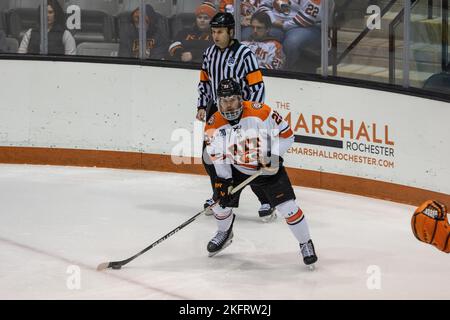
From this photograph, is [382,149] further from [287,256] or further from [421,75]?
[287,256]

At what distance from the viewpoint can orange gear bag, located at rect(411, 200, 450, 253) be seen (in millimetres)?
5277

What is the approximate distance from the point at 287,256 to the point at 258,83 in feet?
4.07

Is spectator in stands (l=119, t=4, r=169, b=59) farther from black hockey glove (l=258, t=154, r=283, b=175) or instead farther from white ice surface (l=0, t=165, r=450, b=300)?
black hockey glove (l=258, t=154, r=283, b=175)

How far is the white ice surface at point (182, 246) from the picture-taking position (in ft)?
19.0

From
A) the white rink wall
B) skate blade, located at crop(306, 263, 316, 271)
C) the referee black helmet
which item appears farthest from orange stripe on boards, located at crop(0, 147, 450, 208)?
skate blade, located at crop(306, 263, 316, 271)

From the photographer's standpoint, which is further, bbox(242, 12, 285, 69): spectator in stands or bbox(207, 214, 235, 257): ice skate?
bbox(242, 12, 285, 69): spectator in stands

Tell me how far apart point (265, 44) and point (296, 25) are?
303 millimetres

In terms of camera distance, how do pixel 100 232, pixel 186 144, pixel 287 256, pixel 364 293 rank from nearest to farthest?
pixel 364 293, pixel 287 256, pixel 100 232, pixel 186 144

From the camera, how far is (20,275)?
19.8 feet

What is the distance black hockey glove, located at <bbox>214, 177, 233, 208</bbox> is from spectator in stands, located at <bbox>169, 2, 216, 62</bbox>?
279 cm

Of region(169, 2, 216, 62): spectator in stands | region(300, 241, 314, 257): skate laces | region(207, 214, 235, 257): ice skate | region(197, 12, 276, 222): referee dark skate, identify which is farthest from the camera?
region(169, 2, 216, 62): spectator in stands

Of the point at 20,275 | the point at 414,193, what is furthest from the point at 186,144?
the point at 20,275

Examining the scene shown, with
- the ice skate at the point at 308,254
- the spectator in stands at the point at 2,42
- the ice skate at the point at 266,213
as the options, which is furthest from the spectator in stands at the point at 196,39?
the ice skate at the point at 308,254

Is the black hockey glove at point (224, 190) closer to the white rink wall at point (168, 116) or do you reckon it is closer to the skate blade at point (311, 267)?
the skate blade at point (311, 267)
